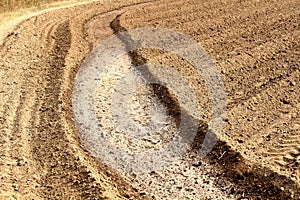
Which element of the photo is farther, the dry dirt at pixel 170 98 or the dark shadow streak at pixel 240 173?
the dry dirt at pixel 170 98

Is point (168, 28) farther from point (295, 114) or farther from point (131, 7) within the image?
point (295, 114)

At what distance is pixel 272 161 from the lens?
30.2ft

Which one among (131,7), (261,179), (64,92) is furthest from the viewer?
(131,7)

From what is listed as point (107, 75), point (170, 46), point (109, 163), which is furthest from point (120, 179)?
point (170, 46)

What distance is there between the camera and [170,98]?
1129 centimetres

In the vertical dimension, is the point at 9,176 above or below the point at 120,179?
above

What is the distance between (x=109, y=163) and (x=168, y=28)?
6642mm

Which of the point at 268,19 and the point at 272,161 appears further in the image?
the point at 268,19

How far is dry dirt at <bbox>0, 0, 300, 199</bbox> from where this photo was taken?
880 centimetres

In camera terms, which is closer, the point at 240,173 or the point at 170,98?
the point at 240,173

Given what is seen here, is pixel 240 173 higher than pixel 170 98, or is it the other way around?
pixel 170 98

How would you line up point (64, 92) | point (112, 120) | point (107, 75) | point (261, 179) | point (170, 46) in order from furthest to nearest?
point (170, 46)
point (107, 75)
point (64, 92)
point (112, 120)
point (261, 179)

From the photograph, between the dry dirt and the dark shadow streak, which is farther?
the dry dirt

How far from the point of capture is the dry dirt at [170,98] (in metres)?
8.80
